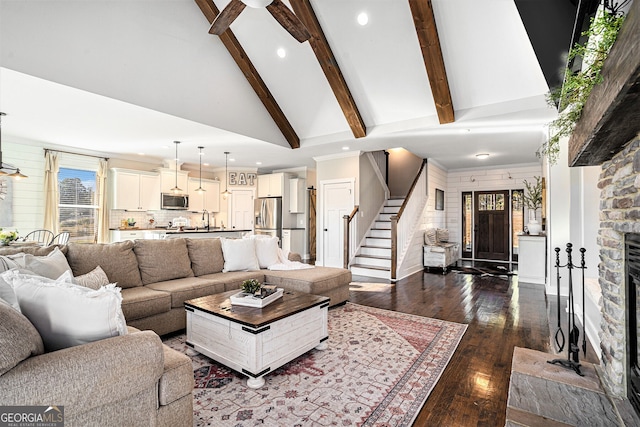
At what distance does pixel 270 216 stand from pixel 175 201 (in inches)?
97.1

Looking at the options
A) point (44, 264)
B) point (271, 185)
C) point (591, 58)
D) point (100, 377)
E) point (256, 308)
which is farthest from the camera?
point (271, 185)

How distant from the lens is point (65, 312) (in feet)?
4.70

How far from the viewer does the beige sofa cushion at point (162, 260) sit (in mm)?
3416

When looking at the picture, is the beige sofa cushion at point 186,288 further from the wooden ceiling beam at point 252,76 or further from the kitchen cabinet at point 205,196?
the kitchen cabinet at point 205,196

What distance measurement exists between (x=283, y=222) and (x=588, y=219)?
21.8ft

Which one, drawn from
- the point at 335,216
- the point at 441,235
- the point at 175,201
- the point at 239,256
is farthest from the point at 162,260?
the point at 441,235

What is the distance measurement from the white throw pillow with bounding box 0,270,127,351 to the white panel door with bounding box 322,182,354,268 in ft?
18.9

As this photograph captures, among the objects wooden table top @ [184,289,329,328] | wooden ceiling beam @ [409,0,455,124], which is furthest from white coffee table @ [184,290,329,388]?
wooden ceiling beam @ [409,0,455,124]

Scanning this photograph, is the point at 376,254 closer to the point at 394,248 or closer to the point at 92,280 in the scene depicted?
the point at 394,248

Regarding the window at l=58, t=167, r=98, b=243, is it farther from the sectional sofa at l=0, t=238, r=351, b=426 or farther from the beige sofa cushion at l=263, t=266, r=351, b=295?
the beige sofa cushion at l=263, t=266, r=351, b=295

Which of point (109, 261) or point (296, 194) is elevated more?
point (296, 194)

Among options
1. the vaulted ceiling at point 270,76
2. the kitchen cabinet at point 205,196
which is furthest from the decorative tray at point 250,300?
the kitchen cabinet at point 205,196

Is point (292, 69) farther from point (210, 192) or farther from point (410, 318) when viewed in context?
point (210, 192)

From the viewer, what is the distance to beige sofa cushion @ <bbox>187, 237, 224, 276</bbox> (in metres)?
3.88
